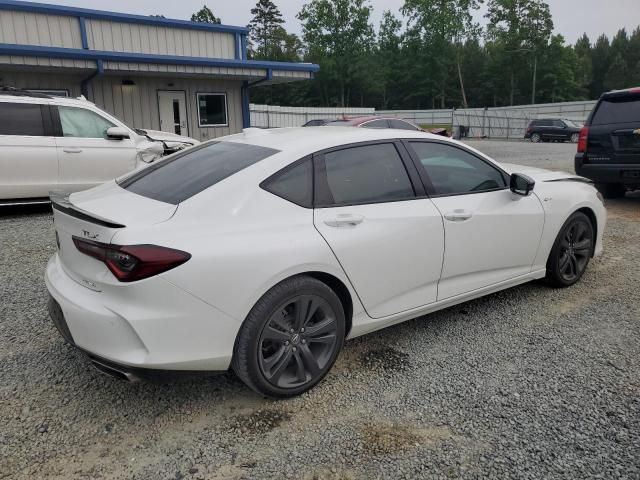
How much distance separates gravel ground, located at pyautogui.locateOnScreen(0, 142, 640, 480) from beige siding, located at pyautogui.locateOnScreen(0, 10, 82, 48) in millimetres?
11956

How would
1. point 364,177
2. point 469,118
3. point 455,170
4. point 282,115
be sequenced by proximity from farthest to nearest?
point 469,118, point 282,115, point 455,170, point 364,177

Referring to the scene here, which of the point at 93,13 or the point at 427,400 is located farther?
the point at 93,13

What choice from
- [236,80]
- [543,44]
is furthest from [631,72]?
[236,80]

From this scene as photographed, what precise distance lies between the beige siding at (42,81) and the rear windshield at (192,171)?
39.5ft

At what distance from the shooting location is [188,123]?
15828 mm

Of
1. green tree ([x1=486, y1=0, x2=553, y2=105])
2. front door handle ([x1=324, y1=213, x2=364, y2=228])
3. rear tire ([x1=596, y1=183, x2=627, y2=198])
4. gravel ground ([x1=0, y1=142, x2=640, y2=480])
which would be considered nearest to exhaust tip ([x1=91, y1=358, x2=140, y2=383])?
gravel ground ([x1=0, y1=142, x2=640, y2=480])

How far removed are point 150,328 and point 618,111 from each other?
790cm

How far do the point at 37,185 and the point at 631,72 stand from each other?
88.5m

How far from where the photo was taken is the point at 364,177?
3.29m

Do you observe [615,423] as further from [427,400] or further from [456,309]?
[456,309]

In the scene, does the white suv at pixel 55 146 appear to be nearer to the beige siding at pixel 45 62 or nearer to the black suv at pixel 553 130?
the beige siding at pixel 45 62

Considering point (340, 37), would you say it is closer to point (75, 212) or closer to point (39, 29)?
point (39, 29)

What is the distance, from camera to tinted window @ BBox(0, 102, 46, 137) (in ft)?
23.8

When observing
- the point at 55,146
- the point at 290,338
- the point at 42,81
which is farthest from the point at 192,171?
the point at 42,81
